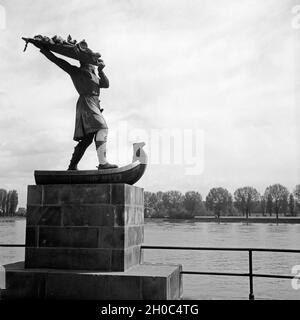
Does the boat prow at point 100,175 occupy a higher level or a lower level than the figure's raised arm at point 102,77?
lower

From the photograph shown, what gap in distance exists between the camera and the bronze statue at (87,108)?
778 centimetres

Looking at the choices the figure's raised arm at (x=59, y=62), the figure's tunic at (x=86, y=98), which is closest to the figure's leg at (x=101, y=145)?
the figure's tunic at (x=86, y=98)

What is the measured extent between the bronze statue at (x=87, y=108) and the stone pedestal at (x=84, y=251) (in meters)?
0.84

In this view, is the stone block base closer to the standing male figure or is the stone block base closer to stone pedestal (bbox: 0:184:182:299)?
stone pedestal (bbox: 0:184:182:299)

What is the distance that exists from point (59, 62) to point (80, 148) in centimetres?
181

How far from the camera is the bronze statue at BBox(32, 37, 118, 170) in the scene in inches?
306

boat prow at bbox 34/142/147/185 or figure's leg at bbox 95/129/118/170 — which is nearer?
boat prow at bbox 34/142/147/185

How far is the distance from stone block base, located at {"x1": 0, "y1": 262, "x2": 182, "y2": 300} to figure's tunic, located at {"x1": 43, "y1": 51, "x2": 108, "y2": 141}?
274 cm

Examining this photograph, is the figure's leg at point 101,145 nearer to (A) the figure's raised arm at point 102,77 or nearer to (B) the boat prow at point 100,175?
(B) the boat prow at point 100,175

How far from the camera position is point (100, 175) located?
7336mm

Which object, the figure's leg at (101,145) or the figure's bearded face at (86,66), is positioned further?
the figure's bearded face at (86,66)

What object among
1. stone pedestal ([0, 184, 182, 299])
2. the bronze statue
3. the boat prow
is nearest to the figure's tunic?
the bronze statue
